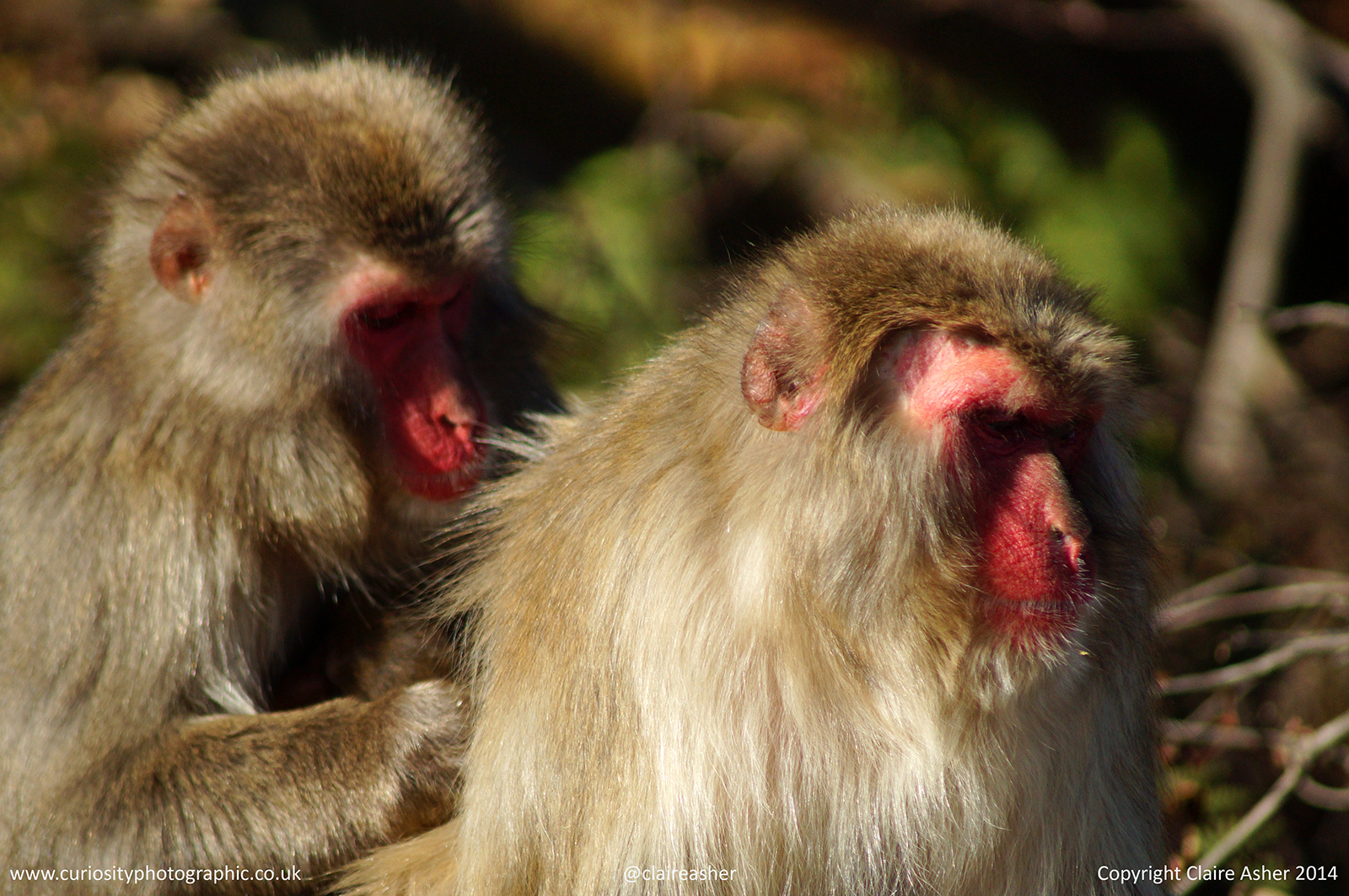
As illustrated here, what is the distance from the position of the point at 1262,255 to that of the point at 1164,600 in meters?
3.46

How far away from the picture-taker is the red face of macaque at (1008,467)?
2.26 meters

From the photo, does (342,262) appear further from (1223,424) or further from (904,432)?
(1223,424)

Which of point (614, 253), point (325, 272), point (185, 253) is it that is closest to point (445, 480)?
point (325, 272)

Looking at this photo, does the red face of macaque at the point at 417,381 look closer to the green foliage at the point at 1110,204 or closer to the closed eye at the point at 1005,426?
the closed eye at the point at 1005,426

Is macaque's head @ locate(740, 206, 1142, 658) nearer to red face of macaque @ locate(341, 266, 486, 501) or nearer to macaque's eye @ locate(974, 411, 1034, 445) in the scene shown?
macaque's eye @ locate(974, 411, 1034, 445)

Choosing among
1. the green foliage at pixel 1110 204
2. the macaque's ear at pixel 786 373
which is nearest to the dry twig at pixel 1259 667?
the macaque's ear at pixel 786 373

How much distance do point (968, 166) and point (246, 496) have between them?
5.04 metres

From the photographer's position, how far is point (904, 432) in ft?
7.66

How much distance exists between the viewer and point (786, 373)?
2357mm

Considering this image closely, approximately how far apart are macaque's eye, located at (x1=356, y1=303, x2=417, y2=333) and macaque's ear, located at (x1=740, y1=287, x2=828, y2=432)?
47.7 inches

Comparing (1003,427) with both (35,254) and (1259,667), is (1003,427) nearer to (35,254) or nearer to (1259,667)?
(1259,667)

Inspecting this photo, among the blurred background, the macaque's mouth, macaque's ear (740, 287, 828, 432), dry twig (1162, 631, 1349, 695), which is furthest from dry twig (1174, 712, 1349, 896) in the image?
the macaque's mouth

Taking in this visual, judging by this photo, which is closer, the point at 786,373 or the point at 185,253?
the point at 786,373

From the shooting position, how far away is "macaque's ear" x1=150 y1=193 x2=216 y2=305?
3.22m
